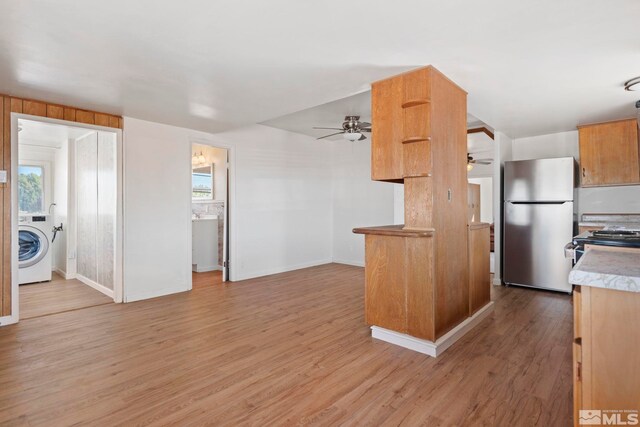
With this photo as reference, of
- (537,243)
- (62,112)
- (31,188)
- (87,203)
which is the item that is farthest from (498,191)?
(31,188)

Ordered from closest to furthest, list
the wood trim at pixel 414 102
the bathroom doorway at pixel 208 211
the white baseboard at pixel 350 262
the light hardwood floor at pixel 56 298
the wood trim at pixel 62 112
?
the wood trim at pixel 414 102, the wood trim at pixel 62 112, the light hardwood floor at pixel 56 298, the bathroom doorway at pixel 208 211, the white baseboard at pixel 350 262

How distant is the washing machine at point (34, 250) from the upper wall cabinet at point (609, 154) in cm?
765

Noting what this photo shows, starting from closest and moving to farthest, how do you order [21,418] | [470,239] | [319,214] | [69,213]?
[21,418]
[470,239]
[69,213]
[319,214]

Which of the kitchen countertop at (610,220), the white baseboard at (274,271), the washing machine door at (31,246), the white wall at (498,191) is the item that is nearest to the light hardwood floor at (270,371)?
the white wall at (498,191)

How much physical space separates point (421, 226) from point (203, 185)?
479cm

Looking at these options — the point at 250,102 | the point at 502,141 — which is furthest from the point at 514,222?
the point at 250,102

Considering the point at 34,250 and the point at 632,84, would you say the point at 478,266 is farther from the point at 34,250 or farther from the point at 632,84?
the point at 34,250

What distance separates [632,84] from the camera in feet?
9.43

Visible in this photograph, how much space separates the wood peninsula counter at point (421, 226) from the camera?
8.21 ft

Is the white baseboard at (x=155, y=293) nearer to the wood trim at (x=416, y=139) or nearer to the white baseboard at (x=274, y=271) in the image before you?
the white baseboard at (x=274, y=271)

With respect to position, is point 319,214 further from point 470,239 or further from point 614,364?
point 614,364

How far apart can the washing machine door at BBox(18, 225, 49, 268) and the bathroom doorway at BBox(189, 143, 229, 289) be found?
2106 millimetres

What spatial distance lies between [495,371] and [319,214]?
4.44m

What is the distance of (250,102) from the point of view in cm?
347
